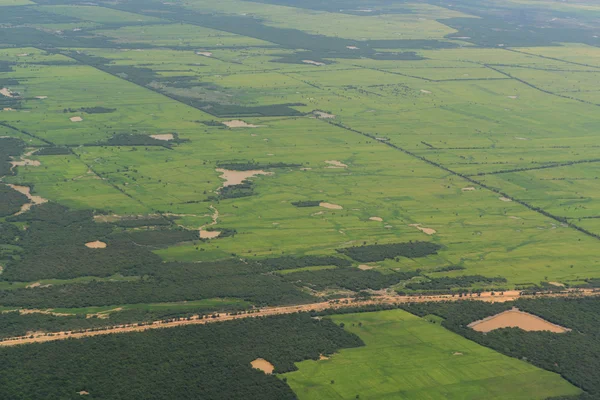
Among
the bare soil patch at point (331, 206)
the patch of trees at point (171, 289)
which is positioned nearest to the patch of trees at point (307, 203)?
the bare soil patch at point (331, 206)

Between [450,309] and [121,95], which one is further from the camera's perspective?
[121,95]

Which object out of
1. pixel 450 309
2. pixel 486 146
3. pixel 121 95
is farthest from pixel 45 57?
pixel 450 309

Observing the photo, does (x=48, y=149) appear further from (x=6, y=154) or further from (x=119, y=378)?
(x=119, y=378)

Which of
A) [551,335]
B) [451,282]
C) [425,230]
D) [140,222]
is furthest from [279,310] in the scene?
[425,230]

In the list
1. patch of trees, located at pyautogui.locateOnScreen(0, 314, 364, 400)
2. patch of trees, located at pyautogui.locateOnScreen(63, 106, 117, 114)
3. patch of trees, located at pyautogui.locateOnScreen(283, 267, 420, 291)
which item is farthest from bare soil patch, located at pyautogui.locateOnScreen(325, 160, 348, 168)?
patch of trees, located at pyautogui.locateOnScreen(0, 314, 364, 400)

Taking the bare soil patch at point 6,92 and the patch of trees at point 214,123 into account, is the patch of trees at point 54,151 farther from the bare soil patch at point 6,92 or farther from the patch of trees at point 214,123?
the bare soil patch at point 6,92

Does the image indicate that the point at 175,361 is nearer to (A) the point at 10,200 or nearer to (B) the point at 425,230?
(B) the point at 425,230

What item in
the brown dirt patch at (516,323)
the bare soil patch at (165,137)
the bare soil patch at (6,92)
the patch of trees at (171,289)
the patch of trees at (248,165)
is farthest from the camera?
the bare soil patch at (6,92)
